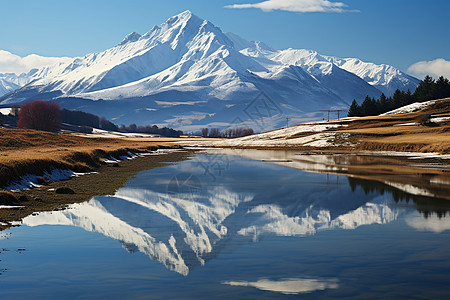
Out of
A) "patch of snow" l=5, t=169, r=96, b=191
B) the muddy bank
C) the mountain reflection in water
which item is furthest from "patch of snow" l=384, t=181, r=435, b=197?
"patch of snow" l=5, t=169, r=96, b=191

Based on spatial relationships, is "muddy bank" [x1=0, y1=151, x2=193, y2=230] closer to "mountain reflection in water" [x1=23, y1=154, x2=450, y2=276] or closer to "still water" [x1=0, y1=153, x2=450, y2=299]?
"mountain reflection in water" [x1=23, y1=154, x2=450, y2=276]

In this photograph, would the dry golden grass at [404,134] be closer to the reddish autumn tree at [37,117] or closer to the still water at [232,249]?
the still water at [232,249]

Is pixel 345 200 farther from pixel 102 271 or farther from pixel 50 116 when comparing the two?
pixel 50 116

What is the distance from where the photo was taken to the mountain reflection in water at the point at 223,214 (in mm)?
19812

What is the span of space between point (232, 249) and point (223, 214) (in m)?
8.45

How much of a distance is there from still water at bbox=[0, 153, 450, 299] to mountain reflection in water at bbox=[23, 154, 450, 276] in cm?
7

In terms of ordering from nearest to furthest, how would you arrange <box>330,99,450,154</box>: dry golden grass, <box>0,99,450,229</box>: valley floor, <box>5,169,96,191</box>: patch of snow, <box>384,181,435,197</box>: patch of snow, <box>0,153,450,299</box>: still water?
<box>0,153,450,299</box>: still water
<box>5,169,96,191</box>: patch of snow
<box>0,99,450,229</box>: valley floor
<box>384,181,435,197</box>: patch of snow
<box>330,99,450,154</box>: dry golden grass

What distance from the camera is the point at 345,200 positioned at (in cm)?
3325

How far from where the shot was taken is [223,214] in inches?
1085

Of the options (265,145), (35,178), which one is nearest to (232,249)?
(35,178)

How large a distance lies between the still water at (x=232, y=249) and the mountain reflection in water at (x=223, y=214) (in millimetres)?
66

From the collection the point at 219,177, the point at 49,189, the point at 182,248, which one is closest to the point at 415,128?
the point at 219,177

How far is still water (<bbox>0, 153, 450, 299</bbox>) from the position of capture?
14.2 metres

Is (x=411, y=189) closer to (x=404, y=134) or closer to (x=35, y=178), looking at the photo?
(x=35, y=178)
